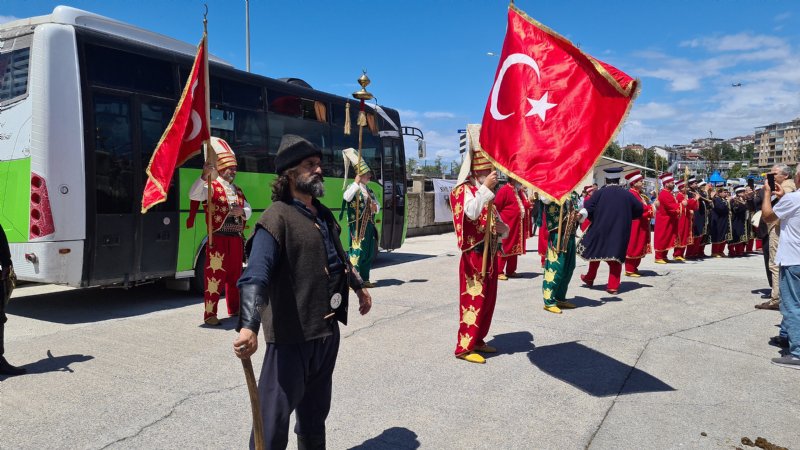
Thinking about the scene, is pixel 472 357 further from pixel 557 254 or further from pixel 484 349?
pixel 557 254

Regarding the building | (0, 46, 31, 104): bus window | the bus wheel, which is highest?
the building

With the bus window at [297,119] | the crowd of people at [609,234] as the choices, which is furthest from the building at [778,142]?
the bus window at [297,119]

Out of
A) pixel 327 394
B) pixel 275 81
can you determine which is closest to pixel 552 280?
pixel 327 394

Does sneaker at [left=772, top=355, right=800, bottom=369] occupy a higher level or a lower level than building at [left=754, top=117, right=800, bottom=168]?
lower

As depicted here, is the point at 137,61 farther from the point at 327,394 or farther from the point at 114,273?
the point at 327,394

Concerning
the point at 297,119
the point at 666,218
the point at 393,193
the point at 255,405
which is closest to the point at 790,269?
the point at 255,405

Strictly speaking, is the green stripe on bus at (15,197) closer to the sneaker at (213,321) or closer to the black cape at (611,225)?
the sneaker at (213,321)

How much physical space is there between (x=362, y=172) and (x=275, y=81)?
2.12 metres

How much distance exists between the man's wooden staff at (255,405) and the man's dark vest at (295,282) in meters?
0.20

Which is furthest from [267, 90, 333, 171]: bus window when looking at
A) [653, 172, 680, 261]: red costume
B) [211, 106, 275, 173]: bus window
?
[653, 172, 680, 261]: red costume

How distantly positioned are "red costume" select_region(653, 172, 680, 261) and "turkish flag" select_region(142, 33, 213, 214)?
10.3m

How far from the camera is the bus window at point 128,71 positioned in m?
6.46

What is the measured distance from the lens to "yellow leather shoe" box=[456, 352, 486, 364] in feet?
16.1

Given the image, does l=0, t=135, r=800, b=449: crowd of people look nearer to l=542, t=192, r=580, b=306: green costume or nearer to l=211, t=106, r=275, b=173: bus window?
l=542, t=192, r=580, b=306: green costume
